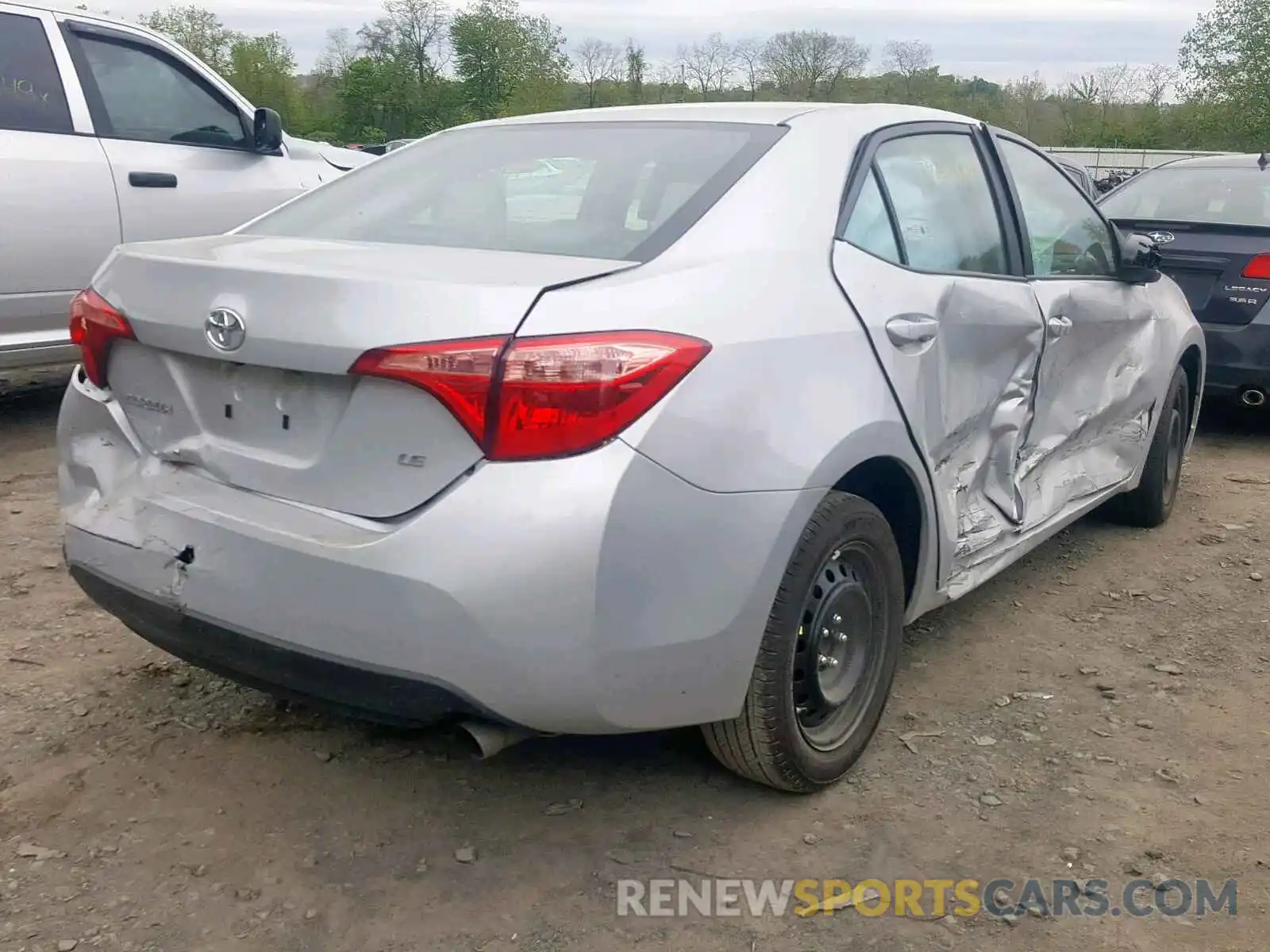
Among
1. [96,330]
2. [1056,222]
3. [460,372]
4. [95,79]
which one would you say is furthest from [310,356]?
[95,79]

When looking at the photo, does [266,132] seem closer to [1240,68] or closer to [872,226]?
[872,226]

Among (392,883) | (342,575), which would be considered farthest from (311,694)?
(392,883)

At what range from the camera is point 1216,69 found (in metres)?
43.0

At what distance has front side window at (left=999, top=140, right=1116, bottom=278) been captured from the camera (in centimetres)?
361

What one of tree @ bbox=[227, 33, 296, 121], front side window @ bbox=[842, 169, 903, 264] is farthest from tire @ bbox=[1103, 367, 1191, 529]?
tree @ bbox=[227, 33, 296, 121]

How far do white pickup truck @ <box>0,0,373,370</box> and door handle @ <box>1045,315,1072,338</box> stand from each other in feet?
12.5

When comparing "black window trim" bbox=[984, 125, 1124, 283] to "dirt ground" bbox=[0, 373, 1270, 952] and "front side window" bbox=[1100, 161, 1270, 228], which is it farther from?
"front side window" bbox=[1100, 161, 1270, 228]

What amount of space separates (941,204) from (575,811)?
184 cm

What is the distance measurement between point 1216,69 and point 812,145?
1865 inches

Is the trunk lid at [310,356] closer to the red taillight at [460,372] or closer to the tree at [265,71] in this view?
the red taillight at [460,372]

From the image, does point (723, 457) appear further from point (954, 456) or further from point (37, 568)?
point (37, 568)

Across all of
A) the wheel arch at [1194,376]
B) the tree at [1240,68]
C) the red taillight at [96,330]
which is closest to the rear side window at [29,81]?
the red taillight at [96,330]

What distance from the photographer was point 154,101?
570 cm

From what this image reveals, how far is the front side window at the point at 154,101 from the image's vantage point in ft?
18.0
